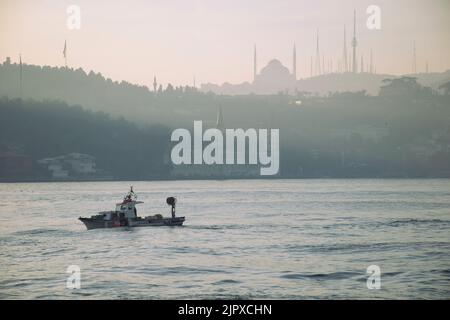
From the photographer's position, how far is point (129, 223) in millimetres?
65625

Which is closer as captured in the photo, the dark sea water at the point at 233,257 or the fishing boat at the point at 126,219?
the dark sea water at the point at 233,257

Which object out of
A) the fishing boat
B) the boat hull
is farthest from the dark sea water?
the fishing boat

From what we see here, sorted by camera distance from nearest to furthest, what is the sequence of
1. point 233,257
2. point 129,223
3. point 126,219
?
point 233,257
point 129,223
point 126,219

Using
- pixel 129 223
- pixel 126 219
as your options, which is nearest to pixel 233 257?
pixel 129 223

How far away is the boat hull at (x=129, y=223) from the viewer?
65812 millimetres

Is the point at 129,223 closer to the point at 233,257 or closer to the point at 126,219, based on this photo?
the point at 126,219

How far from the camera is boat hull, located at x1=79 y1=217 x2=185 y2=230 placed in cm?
6581

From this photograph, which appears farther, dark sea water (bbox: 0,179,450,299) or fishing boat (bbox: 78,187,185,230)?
fishing boat (bbox: 78,187,185,230)

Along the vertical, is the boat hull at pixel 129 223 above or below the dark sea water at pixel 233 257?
above

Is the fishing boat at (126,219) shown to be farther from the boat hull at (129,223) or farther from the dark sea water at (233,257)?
the dark sea water at (233,257)

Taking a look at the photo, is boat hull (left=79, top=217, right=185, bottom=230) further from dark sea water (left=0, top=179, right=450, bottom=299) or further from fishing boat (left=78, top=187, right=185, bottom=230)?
dark sea water (left=0, top=179, right=450, bottom=299)

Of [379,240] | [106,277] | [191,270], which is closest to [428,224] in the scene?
[379,240]

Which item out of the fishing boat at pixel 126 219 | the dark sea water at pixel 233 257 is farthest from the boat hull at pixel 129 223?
the dark sea water at pixel 233 257
